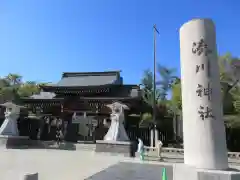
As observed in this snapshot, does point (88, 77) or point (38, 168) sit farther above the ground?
point (88, 77)

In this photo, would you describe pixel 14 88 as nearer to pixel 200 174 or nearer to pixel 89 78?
pixel 89 78

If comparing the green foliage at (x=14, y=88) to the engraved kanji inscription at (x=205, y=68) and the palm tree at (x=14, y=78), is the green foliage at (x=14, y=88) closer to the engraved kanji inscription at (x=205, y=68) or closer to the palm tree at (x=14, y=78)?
the palm tree at (x=14, y=78)

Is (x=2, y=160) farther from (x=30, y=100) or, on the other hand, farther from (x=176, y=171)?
(x=176, y=171)

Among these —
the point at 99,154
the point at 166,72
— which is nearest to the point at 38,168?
the point at 99,154

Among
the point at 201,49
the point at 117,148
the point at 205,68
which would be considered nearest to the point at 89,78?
the point at 117,148

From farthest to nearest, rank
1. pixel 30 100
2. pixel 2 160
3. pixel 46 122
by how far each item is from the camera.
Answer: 1. pixel 46 122
2. pixel 30 100
3. pixel 2 160

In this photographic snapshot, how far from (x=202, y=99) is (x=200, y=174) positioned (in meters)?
1.57

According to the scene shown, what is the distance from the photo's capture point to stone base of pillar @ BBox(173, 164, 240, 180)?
424 centimetres

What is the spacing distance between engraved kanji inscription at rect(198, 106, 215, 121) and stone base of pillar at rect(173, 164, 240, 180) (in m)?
1.08

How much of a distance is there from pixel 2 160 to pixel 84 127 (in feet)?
34.9

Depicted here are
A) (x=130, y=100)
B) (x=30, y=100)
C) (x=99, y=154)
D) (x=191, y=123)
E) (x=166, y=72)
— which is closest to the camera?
(x=191, y=123)

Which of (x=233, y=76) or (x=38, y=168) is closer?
(x=38, y=168)

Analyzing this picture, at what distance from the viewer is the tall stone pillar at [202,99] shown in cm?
473

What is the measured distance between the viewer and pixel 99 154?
13.8 m
